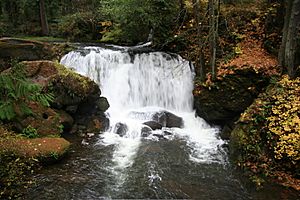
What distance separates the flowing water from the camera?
7180 millimetres

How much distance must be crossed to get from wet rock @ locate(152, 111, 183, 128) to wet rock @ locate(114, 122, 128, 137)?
1.28m

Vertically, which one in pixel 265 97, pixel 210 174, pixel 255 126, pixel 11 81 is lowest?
pixel 210 174

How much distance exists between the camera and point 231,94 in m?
11.2

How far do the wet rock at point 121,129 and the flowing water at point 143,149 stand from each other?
29 mm

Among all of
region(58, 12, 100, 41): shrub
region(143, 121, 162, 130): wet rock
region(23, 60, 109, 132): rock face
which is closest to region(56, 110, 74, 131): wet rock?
region(23, 60, 109, 132): rock face

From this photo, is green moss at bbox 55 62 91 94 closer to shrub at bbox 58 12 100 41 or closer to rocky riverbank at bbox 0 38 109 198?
rocky riverbank at bbox 0 38 109 198

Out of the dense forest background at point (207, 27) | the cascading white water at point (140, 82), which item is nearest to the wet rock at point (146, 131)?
the cascading white water at point (140, 82)

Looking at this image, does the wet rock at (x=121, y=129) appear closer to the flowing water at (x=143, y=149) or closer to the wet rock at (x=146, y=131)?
the flowing water at (x=143, y=149)

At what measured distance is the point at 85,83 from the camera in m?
11.3

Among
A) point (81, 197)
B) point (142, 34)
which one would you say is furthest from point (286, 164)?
point (142, 34)

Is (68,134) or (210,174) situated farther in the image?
(68,134)

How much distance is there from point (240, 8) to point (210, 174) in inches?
373

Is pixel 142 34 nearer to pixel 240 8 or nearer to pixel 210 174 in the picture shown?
pixel 240 8

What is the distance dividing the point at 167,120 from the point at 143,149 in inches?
98.3
